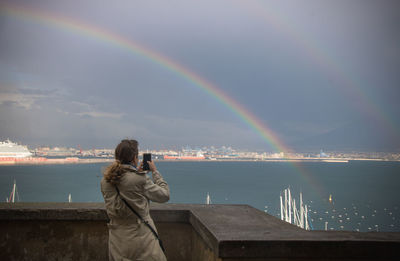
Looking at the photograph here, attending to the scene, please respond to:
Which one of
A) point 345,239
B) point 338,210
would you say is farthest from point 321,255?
point 338,210

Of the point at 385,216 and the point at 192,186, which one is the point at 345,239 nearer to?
the point at 385,216

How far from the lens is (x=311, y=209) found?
249ft

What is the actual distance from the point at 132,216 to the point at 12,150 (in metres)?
150

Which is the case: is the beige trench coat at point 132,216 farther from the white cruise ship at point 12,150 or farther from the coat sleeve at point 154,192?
the white cruise ship at point 12,150

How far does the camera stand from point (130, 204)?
1.88m

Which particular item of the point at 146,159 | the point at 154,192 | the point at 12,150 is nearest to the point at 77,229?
the point at 146,159

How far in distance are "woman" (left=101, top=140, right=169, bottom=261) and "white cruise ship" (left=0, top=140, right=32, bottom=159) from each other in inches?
5612

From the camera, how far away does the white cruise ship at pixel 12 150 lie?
12935 centimetres

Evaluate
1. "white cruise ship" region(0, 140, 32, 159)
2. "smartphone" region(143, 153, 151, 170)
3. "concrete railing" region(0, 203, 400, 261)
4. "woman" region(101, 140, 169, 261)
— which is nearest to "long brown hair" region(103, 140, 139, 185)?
"woman" region(101, 140, 169, 261)

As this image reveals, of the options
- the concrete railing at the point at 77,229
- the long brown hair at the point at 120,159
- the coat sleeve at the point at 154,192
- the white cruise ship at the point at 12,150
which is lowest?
the concrete railing at the point at 77,229

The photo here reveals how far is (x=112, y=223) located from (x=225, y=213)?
0.96 m

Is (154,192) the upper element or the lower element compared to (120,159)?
lower

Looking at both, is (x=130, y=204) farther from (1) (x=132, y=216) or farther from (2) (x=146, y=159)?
(2) (x=146, y=159)

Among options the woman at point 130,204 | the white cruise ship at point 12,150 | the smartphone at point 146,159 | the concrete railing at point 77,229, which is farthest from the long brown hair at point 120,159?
the white cruise ship at point 12,150
